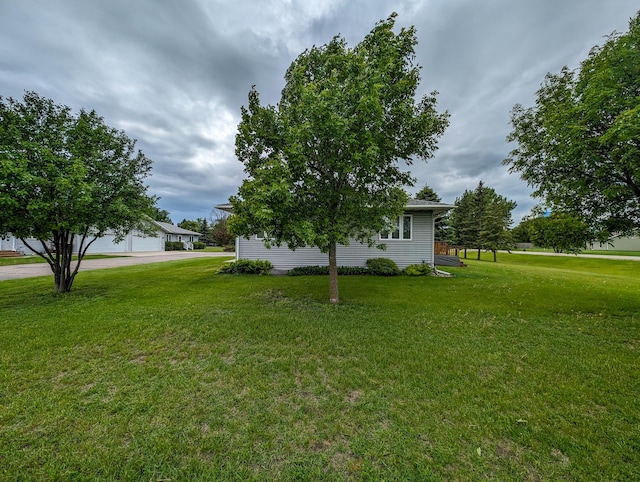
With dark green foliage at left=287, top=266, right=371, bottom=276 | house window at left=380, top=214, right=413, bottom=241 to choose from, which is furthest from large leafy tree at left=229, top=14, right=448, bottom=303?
house window at left=380, top=214, right=413, bottom=241

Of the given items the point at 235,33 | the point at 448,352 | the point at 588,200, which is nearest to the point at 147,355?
the point at 448,352

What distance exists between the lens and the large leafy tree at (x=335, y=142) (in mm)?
5672

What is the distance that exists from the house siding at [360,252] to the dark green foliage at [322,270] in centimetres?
34

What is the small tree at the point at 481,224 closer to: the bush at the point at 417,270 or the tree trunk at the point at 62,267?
the bush at the point at 417,270

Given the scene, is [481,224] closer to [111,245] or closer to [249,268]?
[249,268]

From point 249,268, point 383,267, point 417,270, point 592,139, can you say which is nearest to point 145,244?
point 249,268

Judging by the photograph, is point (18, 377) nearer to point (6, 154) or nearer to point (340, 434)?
point (340, 434)

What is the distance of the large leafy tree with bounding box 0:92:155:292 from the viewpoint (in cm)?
628

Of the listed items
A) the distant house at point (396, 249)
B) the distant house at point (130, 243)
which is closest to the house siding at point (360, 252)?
the distant house at point (396, 249)

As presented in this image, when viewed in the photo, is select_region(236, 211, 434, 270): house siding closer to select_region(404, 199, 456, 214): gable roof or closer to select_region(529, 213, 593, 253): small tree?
select_region(404, 199, 456, 214): gable roof

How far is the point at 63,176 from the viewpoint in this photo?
6.50 meters

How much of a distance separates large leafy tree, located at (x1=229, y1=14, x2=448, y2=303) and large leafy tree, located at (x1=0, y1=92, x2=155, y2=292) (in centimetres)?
409

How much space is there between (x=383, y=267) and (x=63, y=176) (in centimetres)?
1130

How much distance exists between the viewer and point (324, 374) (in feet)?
11.5
